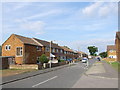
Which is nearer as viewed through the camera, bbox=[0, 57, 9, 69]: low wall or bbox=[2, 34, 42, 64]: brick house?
bbox=[0, 57, 9, 69]: low wall

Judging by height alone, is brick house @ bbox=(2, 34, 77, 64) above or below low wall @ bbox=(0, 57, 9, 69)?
above

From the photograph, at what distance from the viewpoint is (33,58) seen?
38188 mm

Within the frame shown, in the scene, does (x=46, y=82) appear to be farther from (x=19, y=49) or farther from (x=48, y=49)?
(x=48, y=49)

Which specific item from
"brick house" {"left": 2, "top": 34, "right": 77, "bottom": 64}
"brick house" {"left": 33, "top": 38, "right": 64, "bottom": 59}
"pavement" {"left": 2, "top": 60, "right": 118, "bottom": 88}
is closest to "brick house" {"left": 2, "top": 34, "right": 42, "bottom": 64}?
"brick house" {"left": 2, "top": 34, "right": 77, "bottom": 64}

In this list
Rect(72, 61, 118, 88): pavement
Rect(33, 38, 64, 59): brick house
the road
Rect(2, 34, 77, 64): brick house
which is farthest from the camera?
Rect(33, 38, 64, 59): brick house

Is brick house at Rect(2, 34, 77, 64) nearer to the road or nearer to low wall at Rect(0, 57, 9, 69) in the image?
low wall at Rect(0, 57, 9, 69)

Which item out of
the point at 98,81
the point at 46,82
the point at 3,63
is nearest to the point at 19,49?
the point at 3,63

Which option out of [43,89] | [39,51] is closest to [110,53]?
[39,51]

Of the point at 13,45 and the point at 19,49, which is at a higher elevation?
the point at 13,45

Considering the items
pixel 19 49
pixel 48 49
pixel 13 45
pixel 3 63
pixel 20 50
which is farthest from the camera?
pixel 48 49

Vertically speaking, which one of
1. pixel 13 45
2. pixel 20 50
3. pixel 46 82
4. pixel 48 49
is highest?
pixel 13 45

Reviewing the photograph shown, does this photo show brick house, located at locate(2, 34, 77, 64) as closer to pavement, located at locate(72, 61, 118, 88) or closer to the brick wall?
the brick wall

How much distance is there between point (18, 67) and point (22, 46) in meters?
7.37

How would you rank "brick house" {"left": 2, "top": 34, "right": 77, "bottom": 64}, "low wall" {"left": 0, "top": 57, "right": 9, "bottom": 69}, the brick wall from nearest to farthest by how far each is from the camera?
"low wall" {"left": 0, "top": 57, "right": 9, "bottom": 69} < "brick house" {"left": 2, "top": 34, "right": 77, "bottom": 64} < the brick wall
